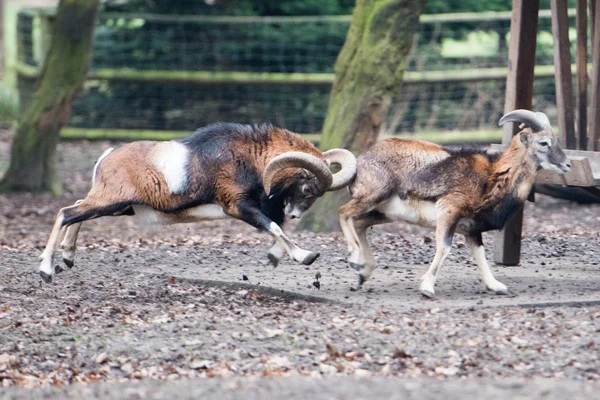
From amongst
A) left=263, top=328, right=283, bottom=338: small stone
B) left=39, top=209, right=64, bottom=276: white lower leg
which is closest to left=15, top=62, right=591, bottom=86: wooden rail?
left=39, top=209, right=64, bottom=276: white lower leg

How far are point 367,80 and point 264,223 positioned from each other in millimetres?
4149

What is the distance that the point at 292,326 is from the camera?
7102 mm

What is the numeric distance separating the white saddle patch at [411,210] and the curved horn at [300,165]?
49cm

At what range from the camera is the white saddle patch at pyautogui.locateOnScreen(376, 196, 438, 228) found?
8.04m

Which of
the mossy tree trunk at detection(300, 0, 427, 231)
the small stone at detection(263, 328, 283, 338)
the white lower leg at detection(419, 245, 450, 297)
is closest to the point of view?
the small stone at detection(263, 328, 283, 338)

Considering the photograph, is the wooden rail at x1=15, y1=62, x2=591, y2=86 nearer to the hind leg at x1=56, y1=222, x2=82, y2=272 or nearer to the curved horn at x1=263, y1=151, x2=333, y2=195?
the hind leg at x1=56, y1=222, x2=82, y2=272

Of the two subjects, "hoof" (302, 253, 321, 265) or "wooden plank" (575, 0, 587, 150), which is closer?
"hoof" (302, 253, 321, 265)

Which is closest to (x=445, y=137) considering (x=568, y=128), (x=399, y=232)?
(x=399, y=232)

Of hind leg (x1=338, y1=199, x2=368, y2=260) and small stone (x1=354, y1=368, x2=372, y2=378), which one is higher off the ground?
hind leg (x1=338, y1=199, x2=368, y2=260)

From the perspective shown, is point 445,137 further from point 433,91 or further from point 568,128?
point 568,128

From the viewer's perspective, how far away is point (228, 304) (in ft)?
26.0

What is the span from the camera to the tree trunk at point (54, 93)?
14539 millimetres

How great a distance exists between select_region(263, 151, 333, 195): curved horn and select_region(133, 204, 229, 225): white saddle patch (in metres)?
0.56

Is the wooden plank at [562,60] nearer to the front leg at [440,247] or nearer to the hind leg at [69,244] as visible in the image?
the front leg at [440,247]
